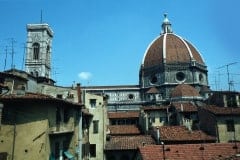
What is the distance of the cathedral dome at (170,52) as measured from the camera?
8362 centimetres

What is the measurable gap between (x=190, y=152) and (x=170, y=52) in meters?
58.1

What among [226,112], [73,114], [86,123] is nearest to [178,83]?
[226,112]

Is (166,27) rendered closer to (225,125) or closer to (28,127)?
(225,125)

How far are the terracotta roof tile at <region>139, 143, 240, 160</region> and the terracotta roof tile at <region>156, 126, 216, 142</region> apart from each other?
793 cm

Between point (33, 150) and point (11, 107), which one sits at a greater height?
point (11, 107)

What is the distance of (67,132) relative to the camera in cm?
2841

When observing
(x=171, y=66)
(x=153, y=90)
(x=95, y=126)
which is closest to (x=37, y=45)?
(x=153, y=90)

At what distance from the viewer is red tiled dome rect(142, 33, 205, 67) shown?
83669mm

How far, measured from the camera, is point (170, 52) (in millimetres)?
84938

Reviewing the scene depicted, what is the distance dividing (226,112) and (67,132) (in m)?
21.6

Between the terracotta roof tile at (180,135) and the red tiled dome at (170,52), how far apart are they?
142 ft

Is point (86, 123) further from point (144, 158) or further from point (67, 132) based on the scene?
point (144, 158)

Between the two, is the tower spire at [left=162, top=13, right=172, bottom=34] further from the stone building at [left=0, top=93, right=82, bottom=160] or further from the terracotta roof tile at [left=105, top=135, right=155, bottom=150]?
the stone building at [left=0, top=93, right=82, bottom=160]

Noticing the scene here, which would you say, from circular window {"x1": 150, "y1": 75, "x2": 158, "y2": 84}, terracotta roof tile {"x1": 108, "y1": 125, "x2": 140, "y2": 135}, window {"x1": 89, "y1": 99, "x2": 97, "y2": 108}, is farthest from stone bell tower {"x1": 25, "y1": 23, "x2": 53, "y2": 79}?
window {"x1": 89, "y1": 99, "x2": 97, "y2": 108}
